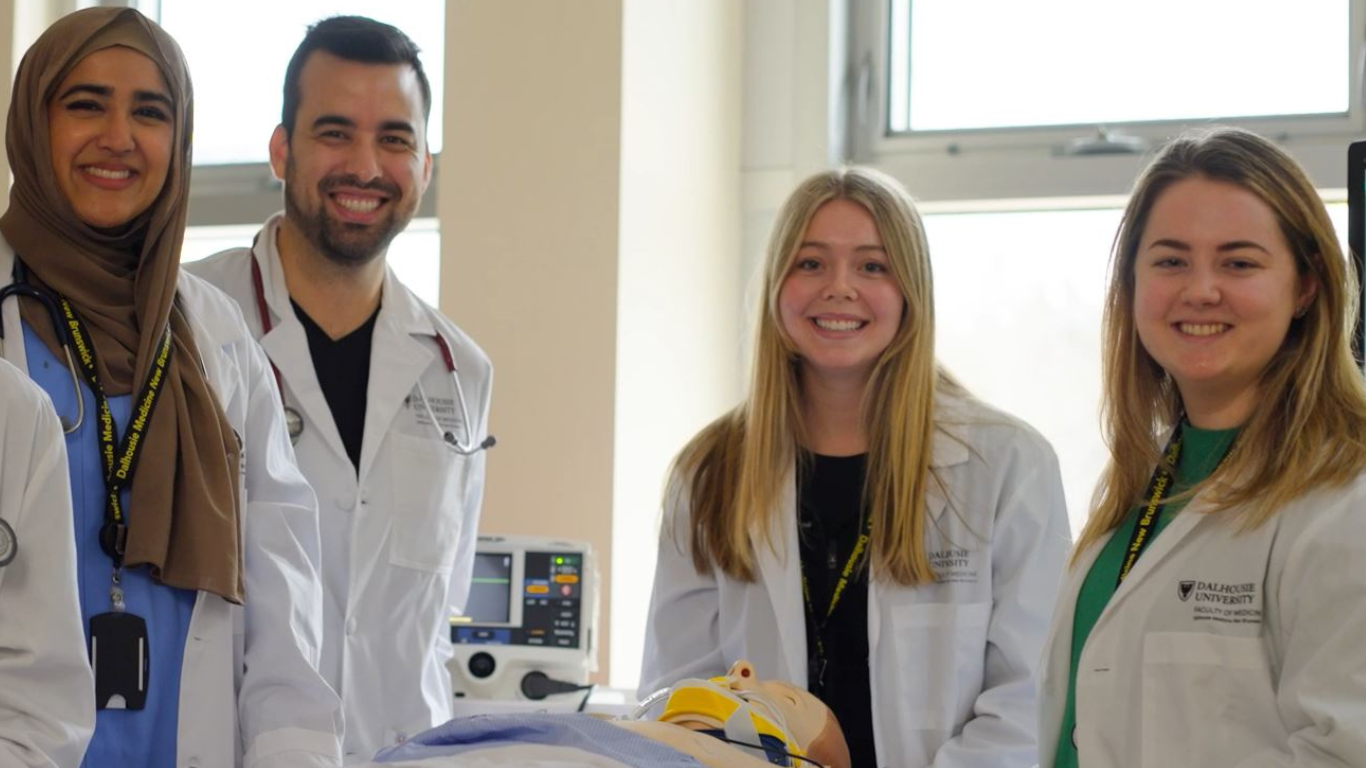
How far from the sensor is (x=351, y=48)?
9.13ft

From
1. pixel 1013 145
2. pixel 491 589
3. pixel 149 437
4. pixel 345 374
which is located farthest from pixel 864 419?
pixel 1013 145

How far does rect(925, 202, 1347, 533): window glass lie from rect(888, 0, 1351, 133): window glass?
1.01ft

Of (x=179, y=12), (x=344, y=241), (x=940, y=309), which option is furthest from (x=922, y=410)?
(x=179, y=12)

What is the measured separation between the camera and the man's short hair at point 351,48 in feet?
9.14

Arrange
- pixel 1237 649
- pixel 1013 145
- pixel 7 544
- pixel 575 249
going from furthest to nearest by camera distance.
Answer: pixel 1013 145
pixel 575 249
pixel 1237 649
pixel 7 544

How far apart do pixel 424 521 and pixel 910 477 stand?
890 millimetres

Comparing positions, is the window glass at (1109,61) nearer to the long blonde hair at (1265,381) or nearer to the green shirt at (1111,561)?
the long blonde hair at (1265,381)

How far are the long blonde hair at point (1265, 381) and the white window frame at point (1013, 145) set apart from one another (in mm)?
1901

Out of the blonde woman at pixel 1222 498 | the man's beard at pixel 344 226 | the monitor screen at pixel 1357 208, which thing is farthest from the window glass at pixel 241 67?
the blonde woman at pixel 1222 498

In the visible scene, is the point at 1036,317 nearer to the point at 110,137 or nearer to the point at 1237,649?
the point at 1237,649

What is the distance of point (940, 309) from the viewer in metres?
4.17

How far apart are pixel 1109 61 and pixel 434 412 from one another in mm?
2241

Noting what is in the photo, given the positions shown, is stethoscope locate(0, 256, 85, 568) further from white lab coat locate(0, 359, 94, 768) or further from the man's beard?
the man's beard

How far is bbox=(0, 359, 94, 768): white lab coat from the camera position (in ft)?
5.43
